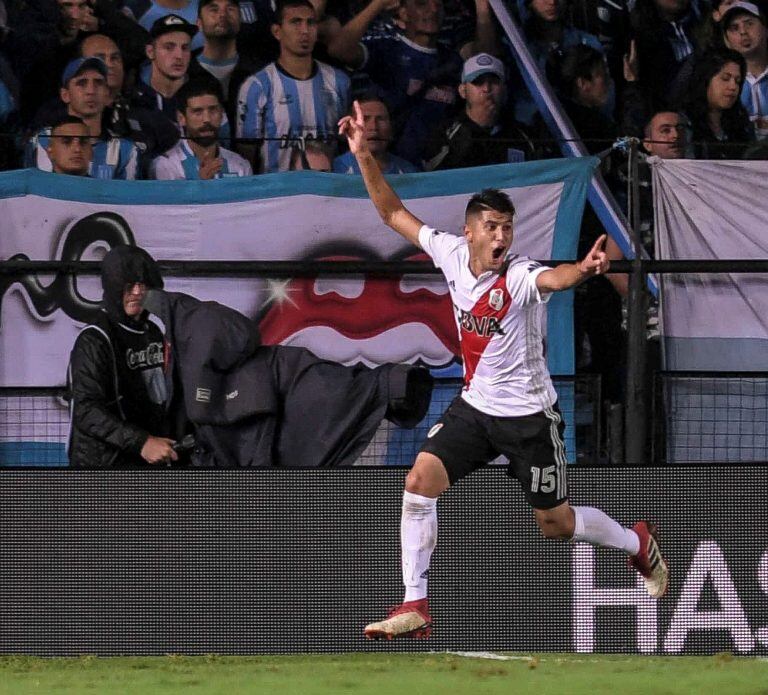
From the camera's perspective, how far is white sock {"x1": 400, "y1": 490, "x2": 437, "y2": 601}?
21.0 feet

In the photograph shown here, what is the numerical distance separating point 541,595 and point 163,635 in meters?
1.98

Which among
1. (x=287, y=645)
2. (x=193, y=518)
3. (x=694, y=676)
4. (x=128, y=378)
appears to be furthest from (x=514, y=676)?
(x=128, y=378)

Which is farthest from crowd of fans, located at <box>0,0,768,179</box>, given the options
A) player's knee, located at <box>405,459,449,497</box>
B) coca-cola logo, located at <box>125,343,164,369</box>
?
player's knee, located at <box>405,459,449,497</box>

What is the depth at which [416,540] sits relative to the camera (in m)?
6.43

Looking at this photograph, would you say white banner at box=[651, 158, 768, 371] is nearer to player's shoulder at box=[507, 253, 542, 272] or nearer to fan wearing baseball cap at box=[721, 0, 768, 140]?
fan wearing baseball cap at box=[721, 0, 768, 140]

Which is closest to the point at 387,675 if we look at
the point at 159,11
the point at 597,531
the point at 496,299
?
the point at 597,531

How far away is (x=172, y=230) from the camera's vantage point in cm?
830

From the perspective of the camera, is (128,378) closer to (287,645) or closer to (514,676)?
(287,645)

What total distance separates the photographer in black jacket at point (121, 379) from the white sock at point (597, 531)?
7.57 feet

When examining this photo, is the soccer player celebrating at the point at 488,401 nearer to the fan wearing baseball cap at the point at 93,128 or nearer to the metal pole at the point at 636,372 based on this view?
the metal pole at the point at 636,372

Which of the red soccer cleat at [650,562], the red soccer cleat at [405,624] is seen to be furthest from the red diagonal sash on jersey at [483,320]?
the red soccer cleat at [650,562]

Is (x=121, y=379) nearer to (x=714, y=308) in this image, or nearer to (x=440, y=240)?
(x=440, y=240)

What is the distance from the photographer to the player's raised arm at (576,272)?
18.3ft

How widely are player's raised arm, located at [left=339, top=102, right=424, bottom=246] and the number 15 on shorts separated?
1179 millimetres
